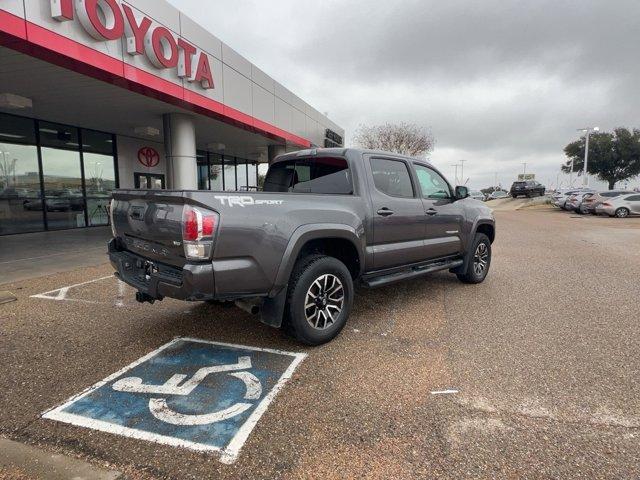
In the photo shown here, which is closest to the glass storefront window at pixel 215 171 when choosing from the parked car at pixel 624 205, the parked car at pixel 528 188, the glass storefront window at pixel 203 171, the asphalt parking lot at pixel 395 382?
the glass storefront window at pixel 203 171

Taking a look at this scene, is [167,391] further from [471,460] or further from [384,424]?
[471,460]

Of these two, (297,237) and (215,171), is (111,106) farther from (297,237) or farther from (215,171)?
(215,171)

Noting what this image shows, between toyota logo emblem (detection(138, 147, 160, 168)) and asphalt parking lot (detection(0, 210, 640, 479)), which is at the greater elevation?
toyota logo emblem (detection(138, 147, 160, 168))

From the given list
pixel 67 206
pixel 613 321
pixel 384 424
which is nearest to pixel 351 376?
pixel 384 424

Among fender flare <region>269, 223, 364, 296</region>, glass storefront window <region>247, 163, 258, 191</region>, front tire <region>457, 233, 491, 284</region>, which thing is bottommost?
front tire <region>457, 233, 491, 284</region>

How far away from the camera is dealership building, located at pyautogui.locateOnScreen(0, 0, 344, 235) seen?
684 cm

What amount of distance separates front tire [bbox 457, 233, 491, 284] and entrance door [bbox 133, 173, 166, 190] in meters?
14.2

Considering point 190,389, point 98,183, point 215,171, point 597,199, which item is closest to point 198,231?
point 190,389

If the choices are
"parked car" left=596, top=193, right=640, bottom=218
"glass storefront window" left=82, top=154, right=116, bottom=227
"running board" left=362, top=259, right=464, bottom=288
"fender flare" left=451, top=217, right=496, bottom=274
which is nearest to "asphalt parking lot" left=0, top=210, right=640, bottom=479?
A: "fender flare" left=451, top=217, right=496, bottom=274

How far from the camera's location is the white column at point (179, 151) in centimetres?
1098

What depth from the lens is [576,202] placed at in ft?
90.4

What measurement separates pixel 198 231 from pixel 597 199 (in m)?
28.5

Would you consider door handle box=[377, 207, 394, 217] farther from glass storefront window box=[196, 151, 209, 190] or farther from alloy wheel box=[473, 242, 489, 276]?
glass storefront window box=[196, 151, 209, 190]

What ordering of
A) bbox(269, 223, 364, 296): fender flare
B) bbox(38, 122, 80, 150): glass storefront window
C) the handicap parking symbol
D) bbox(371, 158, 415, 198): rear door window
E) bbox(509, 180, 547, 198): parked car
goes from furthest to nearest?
bbox(509, 180, 547, 198): parked car < bbox(38, 122, 80, 150): glass storefront window < bbox(371, 158, 415, 198): rear door window < bbox(269, 223, 364, 296): fender flare < the handicap parking symbol
